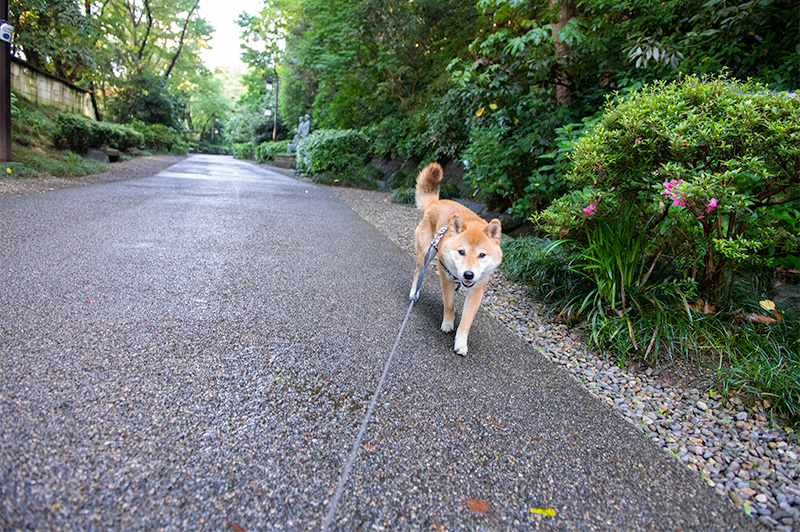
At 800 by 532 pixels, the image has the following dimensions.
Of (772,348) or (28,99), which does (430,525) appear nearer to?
(772,348)

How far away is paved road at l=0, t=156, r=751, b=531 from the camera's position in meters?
1.62

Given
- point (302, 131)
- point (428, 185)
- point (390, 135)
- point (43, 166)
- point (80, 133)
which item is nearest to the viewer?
point (428, 185)

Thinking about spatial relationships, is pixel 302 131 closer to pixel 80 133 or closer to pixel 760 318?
pixel 80 133

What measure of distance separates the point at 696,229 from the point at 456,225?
1980mm

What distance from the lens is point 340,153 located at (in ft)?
48.9

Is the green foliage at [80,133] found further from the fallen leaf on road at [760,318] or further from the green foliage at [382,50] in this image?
the fallen leaf on road at [760,318]

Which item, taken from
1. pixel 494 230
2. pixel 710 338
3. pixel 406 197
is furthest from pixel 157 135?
pixel 710 338

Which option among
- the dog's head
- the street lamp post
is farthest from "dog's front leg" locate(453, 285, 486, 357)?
the street lamp post

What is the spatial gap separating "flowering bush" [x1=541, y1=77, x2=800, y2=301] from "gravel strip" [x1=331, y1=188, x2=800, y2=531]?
3.37ft

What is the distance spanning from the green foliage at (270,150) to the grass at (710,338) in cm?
2583

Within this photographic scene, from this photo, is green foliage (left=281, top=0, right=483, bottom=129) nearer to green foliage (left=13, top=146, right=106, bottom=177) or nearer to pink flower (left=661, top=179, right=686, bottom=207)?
green foliage (left=13, top=146, right=106, bottom=177)

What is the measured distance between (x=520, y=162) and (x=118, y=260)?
5464mm

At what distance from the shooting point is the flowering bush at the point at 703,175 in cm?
282

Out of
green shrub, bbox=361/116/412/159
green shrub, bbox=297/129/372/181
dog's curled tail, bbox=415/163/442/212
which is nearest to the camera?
dog's curled tail, bbox=415/163/442/212
